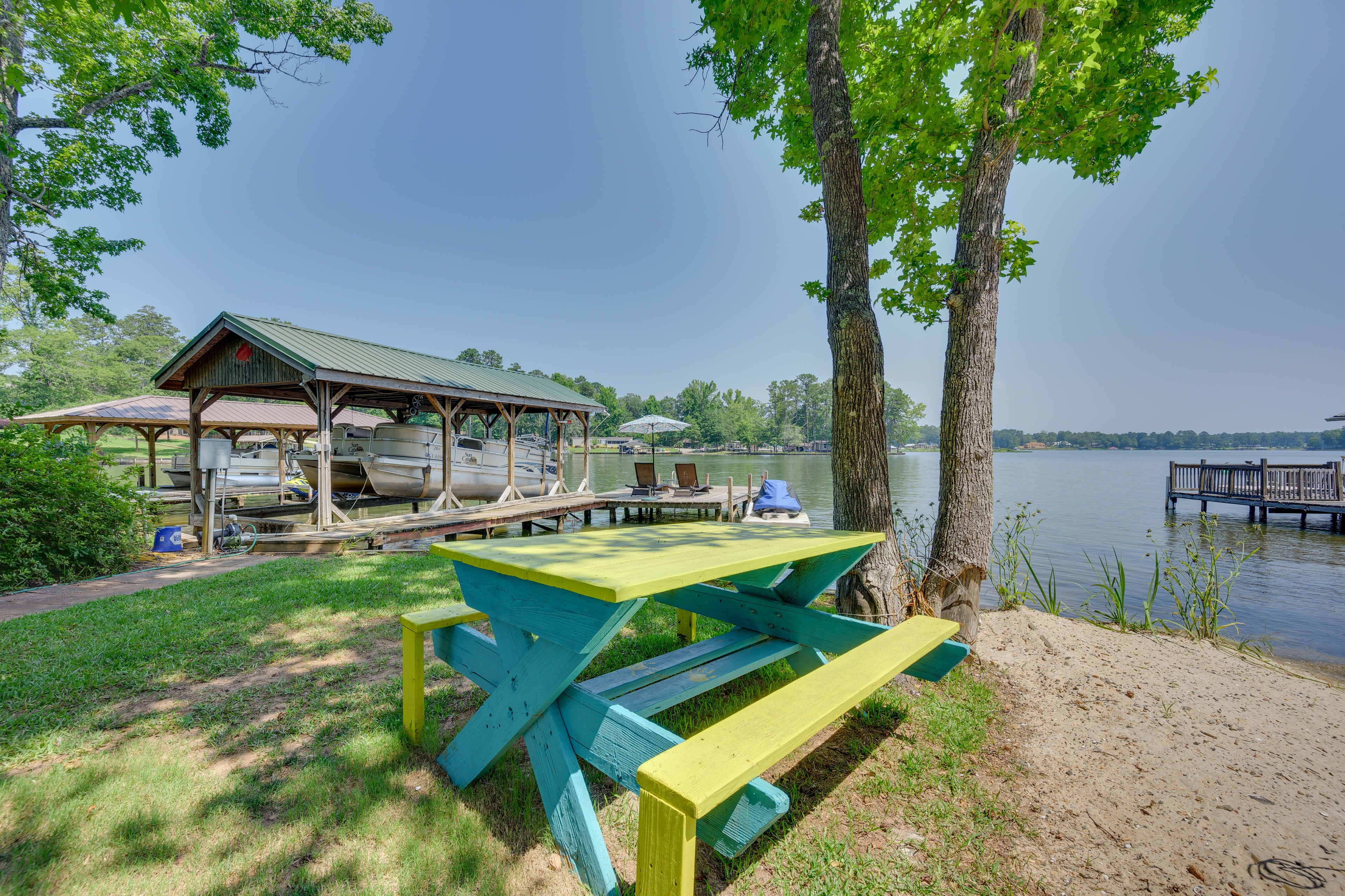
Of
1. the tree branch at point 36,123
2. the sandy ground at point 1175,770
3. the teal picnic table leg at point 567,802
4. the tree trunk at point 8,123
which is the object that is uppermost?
the tree branch at point 36,123

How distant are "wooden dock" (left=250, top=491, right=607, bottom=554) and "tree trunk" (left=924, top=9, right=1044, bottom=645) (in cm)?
918

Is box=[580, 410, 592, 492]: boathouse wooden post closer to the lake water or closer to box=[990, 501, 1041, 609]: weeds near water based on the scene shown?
the lake water

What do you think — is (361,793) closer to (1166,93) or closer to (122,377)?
(1166,93)

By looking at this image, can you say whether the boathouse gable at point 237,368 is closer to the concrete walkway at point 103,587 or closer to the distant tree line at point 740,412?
the concrete walkway at point 103,587

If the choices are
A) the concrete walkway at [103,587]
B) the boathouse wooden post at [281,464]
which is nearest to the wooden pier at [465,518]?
the concrete walkway at [103,587]

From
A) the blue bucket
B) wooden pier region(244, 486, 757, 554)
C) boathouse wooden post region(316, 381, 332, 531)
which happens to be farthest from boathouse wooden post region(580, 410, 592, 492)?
the blue bucket

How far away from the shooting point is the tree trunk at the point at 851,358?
364 cm

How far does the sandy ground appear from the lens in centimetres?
178

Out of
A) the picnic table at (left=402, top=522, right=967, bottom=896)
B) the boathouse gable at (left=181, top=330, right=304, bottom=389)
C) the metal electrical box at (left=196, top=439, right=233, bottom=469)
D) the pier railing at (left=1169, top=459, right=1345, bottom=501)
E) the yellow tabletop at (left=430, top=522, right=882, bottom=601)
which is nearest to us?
the picnic table at (left=402, top=522, right=967, bottom=896)

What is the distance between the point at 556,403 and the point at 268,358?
6.51 meters

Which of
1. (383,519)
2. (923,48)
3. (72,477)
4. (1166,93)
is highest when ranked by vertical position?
(923,48)

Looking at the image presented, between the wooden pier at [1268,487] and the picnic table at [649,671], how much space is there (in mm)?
15899

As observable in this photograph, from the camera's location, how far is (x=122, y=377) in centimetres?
3659

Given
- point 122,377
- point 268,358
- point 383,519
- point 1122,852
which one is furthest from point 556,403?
point 122,377
